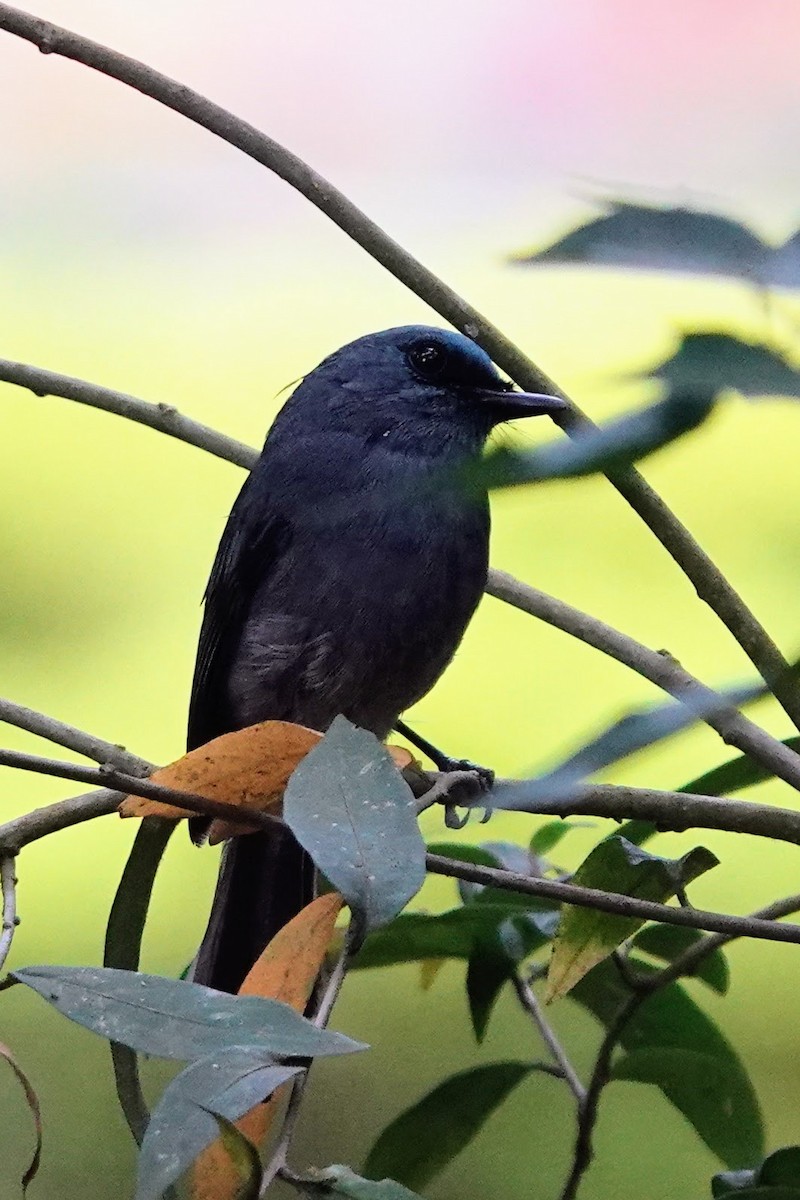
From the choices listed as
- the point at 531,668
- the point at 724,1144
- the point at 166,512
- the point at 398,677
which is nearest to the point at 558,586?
the point at 531,668

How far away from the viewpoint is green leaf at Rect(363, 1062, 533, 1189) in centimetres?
91

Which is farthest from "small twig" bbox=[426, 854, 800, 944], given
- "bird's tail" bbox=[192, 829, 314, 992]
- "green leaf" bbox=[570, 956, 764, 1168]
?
"bird's tail" bbox=[192, 829, 314, 992]

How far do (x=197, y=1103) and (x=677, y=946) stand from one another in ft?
1.84

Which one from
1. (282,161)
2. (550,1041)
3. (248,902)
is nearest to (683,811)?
(550,1041)

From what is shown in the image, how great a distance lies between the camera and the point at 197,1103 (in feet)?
1.54

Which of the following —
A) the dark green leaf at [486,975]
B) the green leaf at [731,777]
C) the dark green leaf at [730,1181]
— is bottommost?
the dark green leaf at [730,1181]

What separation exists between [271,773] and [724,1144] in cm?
46

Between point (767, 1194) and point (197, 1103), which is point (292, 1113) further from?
point (767, 1194)

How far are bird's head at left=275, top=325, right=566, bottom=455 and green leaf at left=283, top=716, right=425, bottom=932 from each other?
33.0 inches

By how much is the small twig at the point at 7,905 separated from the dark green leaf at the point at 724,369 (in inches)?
18.8

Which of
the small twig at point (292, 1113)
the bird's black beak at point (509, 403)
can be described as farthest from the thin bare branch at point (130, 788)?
the bird's black beak at point (509, 403)

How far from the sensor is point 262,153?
0.80m

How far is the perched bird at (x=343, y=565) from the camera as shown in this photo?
1292 millimetres

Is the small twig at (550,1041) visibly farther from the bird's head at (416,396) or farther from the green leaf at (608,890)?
the bird's head at (416,396)
